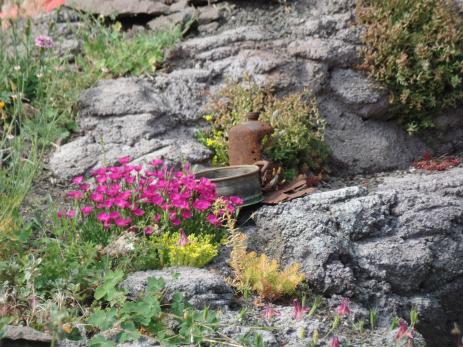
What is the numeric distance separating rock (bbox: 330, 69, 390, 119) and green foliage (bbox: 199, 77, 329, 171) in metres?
0.36

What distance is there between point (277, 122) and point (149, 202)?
202cm

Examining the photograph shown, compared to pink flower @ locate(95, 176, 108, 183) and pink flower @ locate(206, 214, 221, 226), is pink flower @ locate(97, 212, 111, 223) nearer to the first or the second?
pink flower @ locate(95, 176, 108, 183)

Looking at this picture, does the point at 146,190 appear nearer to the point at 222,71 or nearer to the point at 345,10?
the point at 222,71

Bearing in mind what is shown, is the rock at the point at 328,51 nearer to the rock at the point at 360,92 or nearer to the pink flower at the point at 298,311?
the rock at the point at 360,92

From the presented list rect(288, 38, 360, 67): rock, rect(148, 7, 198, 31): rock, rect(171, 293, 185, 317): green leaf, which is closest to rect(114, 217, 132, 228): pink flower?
rect(171, 293, 185, 317): green leaf

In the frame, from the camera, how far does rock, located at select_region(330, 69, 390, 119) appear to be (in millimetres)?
7492

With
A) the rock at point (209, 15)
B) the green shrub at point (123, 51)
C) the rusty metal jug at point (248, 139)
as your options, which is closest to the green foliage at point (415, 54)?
the rock at point (209, 15)

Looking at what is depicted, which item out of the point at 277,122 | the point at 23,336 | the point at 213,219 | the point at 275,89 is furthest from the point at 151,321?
the point at 275,89

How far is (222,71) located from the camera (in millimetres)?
7512

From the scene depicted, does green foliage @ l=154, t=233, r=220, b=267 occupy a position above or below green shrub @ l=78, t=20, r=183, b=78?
below

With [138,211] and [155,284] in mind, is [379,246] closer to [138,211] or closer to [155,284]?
[138,211]

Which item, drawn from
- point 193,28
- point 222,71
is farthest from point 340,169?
point 193,28

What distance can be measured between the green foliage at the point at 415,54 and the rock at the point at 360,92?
0.31 ft

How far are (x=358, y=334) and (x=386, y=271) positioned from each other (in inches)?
31.6
